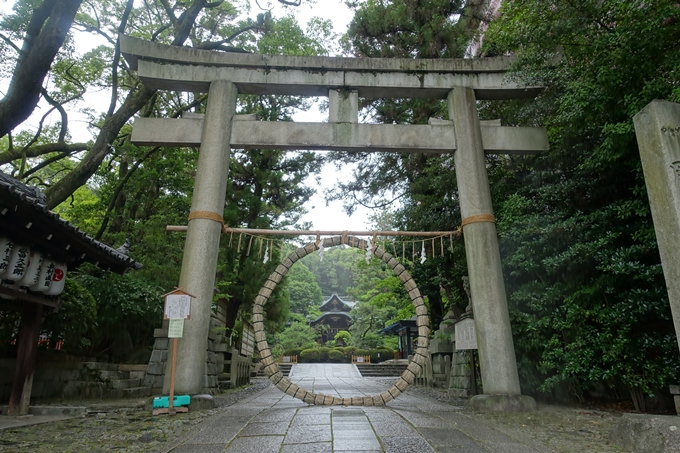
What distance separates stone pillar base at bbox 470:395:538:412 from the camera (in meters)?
5.37

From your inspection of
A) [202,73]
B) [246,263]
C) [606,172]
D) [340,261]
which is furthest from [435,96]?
[340,261]

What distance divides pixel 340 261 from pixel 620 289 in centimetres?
5470

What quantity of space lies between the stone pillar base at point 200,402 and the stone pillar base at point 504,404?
3677mm

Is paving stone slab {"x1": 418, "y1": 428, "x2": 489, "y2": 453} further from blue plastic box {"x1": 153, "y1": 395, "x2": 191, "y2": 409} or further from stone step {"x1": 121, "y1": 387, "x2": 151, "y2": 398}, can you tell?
stone step {"x1": 121, "y1": 387, "x2": 151, "y2": 398}

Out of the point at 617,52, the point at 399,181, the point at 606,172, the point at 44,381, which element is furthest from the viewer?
the point at 399,181

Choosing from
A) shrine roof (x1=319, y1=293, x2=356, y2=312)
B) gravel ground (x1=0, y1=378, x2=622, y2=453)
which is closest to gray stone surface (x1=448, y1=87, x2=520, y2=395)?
gravel ground (x1=0, y1=378, x2=622, y2=453)

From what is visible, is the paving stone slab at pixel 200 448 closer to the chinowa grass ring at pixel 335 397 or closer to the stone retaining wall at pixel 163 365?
the chinowa grass ring at pixel 335 397

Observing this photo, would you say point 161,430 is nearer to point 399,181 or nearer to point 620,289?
point 620,289

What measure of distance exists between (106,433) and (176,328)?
1420 mm

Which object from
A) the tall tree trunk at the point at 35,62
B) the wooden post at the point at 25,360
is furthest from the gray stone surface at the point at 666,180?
the wooden post at the point at 25,360

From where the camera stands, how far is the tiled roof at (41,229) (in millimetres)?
4695

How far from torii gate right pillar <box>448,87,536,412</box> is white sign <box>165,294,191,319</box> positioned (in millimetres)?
4110

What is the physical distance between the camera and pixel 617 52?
4.77 metres

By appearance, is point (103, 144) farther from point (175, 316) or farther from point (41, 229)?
point (175, 316)
